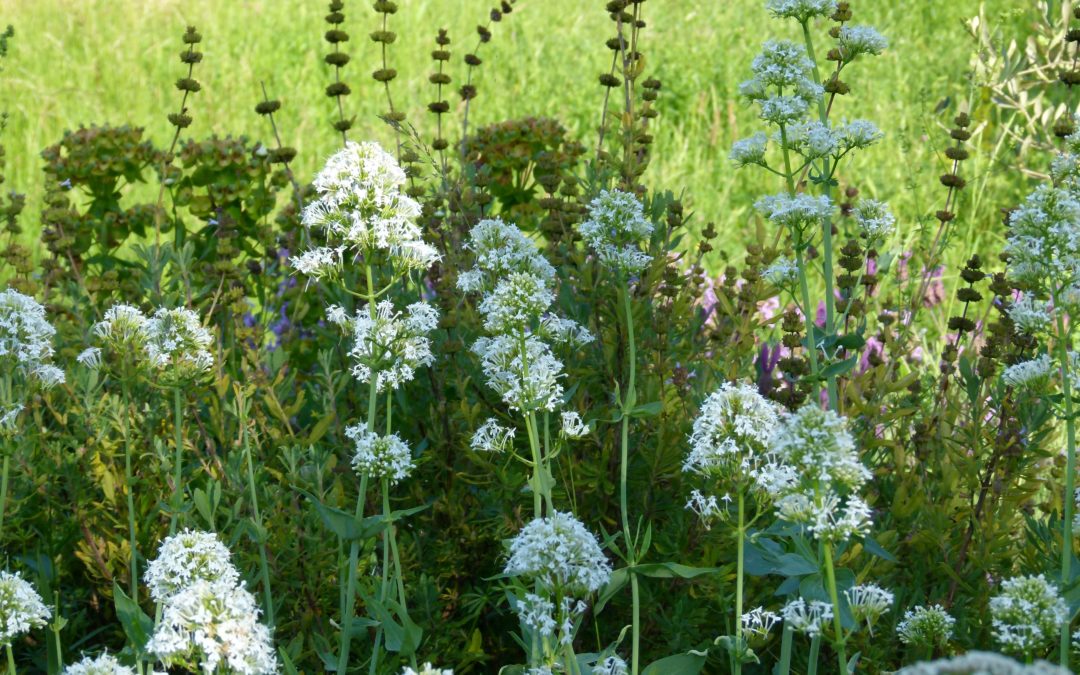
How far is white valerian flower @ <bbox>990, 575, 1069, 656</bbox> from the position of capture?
6.16 feet

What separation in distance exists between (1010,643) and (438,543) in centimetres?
159

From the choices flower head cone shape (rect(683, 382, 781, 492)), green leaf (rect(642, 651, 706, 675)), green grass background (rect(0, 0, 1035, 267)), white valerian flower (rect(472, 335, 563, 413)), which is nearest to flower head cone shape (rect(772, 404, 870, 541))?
flower head cone shape (rect(683, 382, 781, 492))

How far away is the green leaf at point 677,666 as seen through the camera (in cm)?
220

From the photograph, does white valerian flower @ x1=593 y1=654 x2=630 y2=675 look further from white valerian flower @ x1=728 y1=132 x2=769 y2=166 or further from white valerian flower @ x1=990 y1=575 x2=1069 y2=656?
white valerian flower @ x1=728 y1=132 x2=769 y2=166

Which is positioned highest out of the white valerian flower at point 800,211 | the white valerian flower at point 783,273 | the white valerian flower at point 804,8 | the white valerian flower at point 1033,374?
the white valerian flower at point 804,8

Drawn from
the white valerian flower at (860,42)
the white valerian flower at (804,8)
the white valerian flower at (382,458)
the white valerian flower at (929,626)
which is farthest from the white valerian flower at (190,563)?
the white valerian flower at (860,42)

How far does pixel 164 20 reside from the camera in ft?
31.4

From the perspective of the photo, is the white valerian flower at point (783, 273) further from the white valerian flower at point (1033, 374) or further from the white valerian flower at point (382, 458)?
the white valerian flower at point (382, 458)

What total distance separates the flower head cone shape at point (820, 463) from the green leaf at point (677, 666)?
1.34 feet

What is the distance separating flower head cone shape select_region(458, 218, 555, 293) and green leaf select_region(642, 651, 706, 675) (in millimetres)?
734

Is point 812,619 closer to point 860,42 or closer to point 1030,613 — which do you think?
point 1030,613

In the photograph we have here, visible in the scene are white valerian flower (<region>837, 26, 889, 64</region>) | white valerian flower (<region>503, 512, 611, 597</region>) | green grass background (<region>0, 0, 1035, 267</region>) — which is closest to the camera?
white valerian flower (<region>503, 512, 611, 597</region>)

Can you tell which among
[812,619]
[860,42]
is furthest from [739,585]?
[860,42]

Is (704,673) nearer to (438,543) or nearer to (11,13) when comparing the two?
(438,543)
